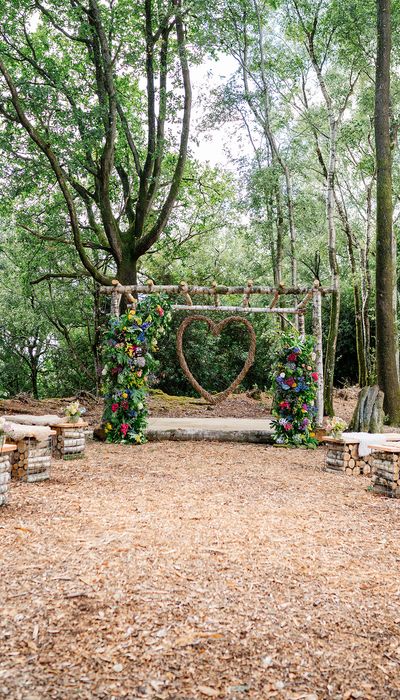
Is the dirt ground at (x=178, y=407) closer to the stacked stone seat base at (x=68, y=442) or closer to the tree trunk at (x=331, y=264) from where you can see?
the tree trunk at (x=331, y=264)

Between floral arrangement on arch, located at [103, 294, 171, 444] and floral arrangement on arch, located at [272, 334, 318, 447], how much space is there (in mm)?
2048

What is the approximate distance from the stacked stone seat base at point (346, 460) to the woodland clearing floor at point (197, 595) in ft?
4.05

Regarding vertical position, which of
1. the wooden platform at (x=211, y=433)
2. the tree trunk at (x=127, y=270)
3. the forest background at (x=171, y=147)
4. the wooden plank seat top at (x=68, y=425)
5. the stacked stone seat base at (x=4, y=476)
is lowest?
the wooden platform at (x=211, y=433)

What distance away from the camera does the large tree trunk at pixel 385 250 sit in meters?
9.08

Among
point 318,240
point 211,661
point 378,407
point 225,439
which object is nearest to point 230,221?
point 318,240

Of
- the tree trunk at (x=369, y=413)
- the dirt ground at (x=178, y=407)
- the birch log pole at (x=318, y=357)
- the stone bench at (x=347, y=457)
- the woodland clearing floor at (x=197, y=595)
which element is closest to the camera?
the woodland clearing floor at (x=197, y=595)

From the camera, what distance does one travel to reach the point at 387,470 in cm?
525

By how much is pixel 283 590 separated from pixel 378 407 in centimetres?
510

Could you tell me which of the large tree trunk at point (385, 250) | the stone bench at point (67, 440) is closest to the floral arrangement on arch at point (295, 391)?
the large tree trunk at point (385, 250)

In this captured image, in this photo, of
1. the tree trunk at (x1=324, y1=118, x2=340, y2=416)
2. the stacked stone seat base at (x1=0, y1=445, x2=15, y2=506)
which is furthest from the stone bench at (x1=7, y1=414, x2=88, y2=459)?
the tree trunk at (x1=324, y1=118, x2=340, y2=416)

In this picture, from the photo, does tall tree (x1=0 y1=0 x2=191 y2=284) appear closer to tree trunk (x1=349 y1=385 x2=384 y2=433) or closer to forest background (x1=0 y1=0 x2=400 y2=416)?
forest background (x1=0 y1=0 x2=400 y2=416)

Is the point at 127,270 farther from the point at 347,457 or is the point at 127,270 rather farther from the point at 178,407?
the point at 347,457

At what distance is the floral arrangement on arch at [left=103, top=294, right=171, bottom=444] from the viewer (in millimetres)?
8391

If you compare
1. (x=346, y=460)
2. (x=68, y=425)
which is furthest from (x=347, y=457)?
(x=68, y=425)
